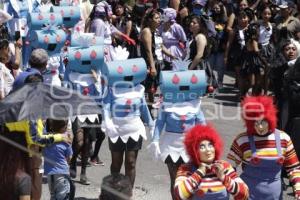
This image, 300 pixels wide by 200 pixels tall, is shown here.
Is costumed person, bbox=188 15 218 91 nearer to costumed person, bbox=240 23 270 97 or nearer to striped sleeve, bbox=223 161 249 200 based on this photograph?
costumed person, bbox=240 23 270 97

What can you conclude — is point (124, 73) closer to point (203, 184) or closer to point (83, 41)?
point (83, 41)

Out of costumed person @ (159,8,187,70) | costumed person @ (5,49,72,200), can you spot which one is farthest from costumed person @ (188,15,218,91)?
costumed person @ (5,49,72,200)

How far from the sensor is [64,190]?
7.73 metres

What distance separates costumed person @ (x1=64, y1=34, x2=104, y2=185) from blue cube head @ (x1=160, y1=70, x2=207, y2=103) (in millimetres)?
1400

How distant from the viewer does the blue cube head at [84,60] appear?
9.31 m

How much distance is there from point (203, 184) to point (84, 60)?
351 cm

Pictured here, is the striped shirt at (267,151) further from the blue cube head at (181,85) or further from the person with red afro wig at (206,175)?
the blue cube head at (181,85)

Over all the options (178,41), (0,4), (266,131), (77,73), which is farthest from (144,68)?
(0,4)

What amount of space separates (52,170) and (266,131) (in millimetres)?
2164

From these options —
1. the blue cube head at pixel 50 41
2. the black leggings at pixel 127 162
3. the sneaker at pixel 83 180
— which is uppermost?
the blue cube head at pixel 50 41

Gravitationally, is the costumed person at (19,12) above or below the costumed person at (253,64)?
above

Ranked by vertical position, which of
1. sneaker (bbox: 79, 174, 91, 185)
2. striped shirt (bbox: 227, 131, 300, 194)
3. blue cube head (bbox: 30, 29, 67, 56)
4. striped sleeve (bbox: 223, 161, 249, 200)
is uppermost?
blue cube head (bbox: 30, 29, 67, 56)

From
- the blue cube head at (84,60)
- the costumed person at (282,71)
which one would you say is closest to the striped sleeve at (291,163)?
the costumed person at (282,71)

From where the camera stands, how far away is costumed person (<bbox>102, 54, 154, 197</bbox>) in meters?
8.36
